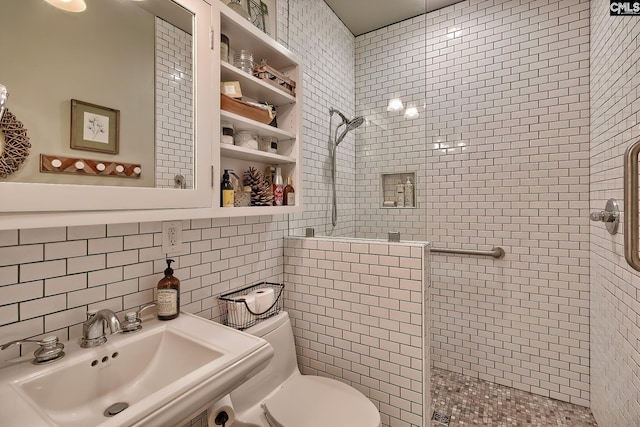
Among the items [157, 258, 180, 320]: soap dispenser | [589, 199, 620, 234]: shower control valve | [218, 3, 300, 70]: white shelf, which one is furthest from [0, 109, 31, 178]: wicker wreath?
[589, 199, 620, 234]: shower control valve

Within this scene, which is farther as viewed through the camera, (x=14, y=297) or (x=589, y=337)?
(x=589, y=337)

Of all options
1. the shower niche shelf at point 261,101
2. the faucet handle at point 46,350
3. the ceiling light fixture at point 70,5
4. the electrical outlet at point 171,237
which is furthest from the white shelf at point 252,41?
the faucet handle at point 46,350

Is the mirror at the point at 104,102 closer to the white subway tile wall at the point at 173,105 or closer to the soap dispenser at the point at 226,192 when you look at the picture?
the white subway tile wall at the point at 173,105

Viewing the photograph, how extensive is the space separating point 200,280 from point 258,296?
30 centimetres

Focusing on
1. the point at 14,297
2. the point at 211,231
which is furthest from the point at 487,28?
the point at 14,297

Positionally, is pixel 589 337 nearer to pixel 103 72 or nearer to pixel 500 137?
pixel 500 137

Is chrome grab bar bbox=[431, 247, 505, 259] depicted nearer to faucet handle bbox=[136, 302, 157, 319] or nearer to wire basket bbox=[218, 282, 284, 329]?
wire basket bbox=[218, 282, 284, 329]

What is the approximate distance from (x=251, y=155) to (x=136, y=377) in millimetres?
1015

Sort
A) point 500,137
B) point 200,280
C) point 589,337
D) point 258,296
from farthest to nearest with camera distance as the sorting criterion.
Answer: point 500,137, point 589,337, point 258,296, point 200,280

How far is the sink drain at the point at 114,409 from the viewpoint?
3.09ft

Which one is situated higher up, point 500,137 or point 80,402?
point 500,137

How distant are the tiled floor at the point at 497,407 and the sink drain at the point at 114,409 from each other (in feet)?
6.01

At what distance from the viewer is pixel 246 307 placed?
4.94ft

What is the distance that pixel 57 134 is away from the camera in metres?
0.88
